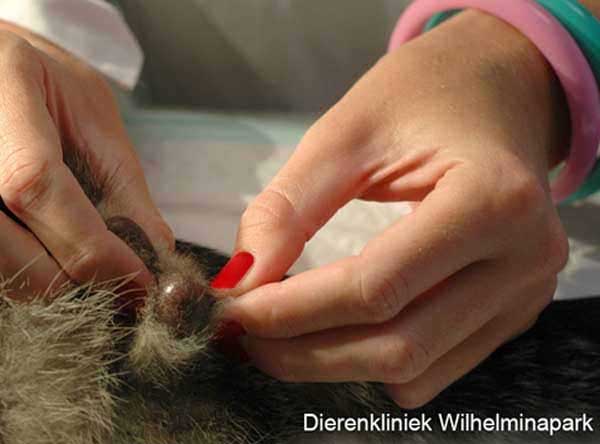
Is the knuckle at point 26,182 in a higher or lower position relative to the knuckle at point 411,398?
higher

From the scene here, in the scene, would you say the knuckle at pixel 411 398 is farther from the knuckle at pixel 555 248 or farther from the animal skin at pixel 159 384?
the knuckle at pixel 555 248

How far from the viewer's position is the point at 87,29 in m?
0.96

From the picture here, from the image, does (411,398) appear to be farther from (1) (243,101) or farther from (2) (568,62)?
(1) (243,101)

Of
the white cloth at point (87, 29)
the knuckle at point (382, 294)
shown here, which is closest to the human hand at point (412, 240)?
the knuckle at point (382, 294)

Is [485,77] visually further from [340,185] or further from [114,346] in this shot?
[114,346]

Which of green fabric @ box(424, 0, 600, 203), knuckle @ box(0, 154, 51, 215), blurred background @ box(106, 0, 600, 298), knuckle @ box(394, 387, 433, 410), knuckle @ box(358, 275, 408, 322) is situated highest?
green fabric @ box(424, 0, 600, 203)

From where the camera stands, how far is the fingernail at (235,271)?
1.92 ft

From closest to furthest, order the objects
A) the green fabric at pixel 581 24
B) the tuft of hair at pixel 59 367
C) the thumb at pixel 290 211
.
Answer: the tuft of hair at pixel 59 367, the thumb at pixel 290 211, the green fabric at pixel 581 24

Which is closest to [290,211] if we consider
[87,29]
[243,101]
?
[87,29]

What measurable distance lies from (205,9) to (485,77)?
49cm

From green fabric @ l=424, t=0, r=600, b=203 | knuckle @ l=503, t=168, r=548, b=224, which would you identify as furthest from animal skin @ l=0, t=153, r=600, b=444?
green fabric @ l=424, t=0, r=600, b=203

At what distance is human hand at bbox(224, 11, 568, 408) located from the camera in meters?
0.55

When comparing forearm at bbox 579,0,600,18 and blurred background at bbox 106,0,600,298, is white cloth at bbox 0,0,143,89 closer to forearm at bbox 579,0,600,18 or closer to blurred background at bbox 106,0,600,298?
blurred background at bbox 106,0,600,298

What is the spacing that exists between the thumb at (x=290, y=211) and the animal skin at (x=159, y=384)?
4 cm
